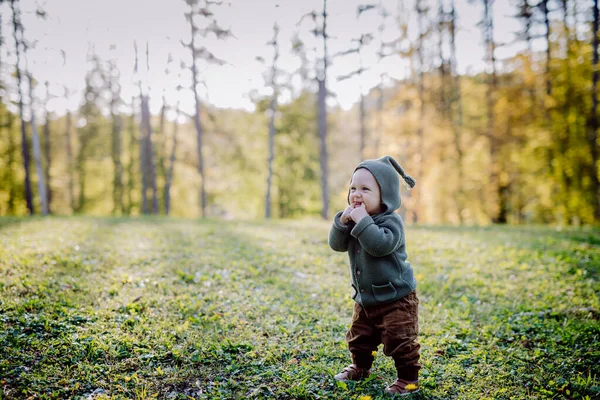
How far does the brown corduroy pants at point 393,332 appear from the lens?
3045 millimetres

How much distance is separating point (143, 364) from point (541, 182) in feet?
57.9

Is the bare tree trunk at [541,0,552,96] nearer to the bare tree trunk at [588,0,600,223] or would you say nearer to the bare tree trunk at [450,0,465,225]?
the bare tree trunk at [588,0,600,223]

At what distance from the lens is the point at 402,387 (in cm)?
319

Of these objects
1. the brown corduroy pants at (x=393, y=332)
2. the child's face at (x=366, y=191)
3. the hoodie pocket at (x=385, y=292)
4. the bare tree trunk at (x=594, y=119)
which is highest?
the bare tree trunk at (x=594, y=119)

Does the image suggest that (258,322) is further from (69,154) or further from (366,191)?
(69,154)

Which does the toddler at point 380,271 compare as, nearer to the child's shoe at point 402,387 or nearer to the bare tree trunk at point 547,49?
the child's shoe at point 402,387

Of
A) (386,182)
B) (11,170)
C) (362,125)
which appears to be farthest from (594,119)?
(11,170)

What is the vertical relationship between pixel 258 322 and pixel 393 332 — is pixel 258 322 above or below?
below

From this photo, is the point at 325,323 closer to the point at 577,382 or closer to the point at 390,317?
the point at 390,317

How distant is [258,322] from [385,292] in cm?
221

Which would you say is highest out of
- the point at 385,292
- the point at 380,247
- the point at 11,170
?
the point at 11,170

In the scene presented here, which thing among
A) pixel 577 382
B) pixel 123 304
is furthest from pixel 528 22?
pixel 123 304

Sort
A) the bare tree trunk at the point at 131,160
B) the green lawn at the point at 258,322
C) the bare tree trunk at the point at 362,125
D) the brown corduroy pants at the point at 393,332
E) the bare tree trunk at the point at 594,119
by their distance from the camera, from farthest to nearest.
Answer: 1. the bare tree trunk at the point at 131,160
2. the bare tree trunk at the point at 362,125
3. the bare tree trunk at the point at 594,119
4. the green lawn at the point at 258,322
5. the brown corduroy pants at the point at 393,332

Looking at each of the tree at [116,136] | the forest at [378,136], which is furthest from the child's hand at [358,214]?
the tree at [116,136]
